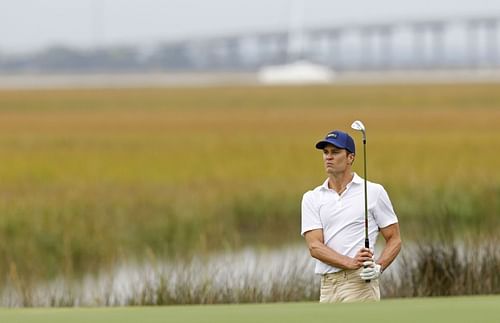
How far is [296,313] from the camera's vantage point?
8.29 meters

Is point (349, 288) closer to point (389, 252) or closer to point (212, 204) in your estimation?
point (389, 252)

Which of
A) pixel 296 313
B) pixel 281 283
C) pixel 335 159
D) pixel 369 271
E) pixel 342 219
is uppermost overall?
pixel 335 159

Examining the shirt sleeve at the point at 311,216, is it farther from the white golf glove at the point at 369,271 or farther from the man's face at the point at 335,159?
the white golf glove at the point at 369,271

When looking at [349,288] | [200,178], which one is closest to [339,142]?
[349,288]

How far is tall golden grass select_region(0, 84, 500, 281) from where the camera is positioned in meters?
19.2

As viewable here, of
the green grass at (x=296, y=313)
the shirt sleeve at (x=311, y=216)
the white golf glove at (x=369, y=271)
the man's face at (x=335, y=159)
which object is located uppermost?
the man's face at (x=335, y=159)

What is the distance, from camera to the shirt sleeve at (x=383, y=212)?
884 centimetres

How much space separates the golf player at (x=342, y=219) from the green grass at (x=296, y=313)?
23 cm

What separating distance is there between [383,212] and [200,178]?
1917 centimetres

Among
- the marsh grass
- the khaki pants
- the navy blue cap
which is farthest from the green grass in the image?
the marsh grass

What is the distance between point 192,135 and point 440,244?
29236 millimetres

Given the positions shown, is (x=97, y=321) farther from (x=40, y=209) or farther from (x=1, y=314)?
(x=40, y=209)

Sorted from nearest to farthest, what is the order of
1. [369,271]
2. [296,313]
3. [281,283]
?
[296,313], [369,271], [281,283]

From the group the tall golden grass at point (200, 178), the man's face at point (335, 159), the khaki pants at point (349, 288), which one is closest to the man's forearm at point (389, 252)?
the khaki pants at point (349, 288)
